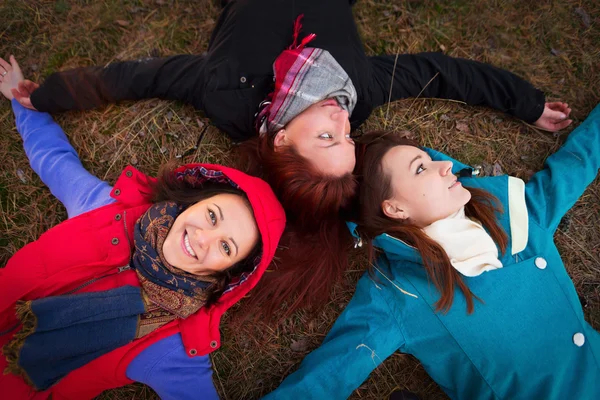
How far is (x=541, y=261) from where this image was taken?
10.5 feet

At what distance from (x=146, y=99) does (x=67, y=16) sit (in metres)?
1.23

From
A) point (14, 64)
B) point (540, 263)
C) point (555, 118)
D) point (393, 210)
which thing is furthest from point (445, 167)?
point (14, 64)

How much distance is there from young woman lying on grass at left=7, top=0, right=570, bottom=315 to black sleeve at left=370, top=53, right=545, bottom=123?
0.01m

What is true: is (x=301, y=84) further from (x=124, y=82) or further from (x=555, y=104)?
(x=555, y=104)

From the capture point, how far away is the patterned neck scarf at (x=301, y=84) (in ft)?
10.6

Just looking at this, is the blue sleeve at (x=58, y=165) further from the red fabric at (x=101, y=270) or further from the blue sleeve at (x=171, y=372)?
the blue sleeve at (x=171, y=372)

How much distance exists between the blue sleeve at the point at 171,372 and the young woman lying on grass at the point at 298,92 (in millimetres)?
851

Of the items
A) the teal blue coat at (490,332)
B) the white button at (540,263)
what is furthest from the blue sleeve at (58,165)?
the white button at (540,263)

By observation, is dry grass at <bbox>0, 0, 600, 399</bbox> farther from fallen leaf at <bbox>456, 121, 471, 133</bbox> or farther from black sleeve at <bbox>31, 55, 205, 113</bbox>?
black sleeve at <bbox>31, 55, 205, 113</bbox>

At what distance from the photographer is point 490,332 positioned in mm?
3129

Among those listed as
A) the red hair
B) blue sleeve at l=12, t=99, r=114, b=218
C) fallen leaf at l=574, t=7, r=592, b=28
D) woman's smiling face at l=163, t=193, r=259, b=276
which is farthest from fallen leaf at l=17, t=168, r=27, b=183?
fallen leaf at l=574, t=7, r=592, b=28

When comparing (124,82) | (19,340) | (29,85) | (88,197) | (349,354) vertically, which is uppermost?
(124,82)

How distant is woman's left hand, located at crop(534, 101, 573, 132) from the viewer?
3.97m

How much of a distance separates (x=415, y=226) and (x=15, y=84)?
157 inches
